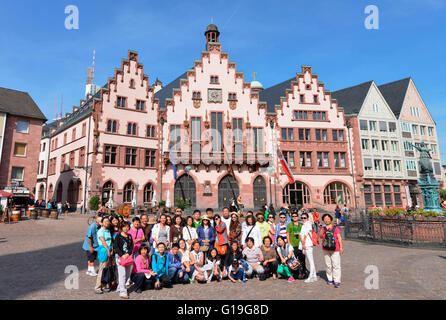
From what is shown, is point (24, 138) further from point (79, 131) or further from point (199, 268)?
point (199, 268)

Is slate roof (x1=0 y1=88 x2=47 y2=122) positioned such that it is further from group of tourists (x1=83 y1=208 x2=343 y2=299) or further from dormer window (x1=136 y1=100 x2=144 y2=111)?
group of tourists (x1=83 y1=208 x2=343 y2=299)

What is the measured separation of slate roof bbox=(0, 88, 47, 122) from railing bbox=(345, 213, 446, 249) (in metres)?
36.1

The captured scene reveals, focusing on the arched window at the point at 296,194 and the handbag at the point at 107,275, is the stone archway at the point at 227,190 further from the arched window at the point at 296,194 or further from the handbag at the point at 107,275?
the handbag at the point at 107,275

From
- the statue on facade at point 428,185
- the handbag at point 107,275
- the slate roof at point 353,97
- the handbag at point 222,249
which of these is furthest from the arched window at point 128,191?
the slate roof at point 353,97

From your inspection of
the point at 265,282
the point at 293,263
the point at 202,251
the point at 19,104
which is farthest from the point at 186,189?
the point at 293,263

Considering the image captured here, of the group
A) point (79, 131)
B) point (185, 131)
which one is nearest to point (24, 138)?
point (79, 131)

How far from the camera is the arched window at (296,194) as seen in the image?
1358 inches

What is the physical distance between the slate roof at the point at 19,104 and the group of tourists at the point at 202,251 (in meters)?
31.3

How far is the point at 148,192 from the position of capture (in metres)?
33.3

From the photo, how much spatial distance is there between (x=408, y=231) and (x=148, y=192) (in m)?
27.2

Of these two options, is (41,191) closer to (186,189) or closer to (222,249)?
(186,189)

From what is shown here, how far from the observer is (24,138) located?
102 ft

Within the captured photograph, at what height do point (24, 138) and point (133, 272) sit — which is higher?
point (24, 138)

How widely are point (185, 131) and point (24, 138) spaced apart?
1858 centimetres
